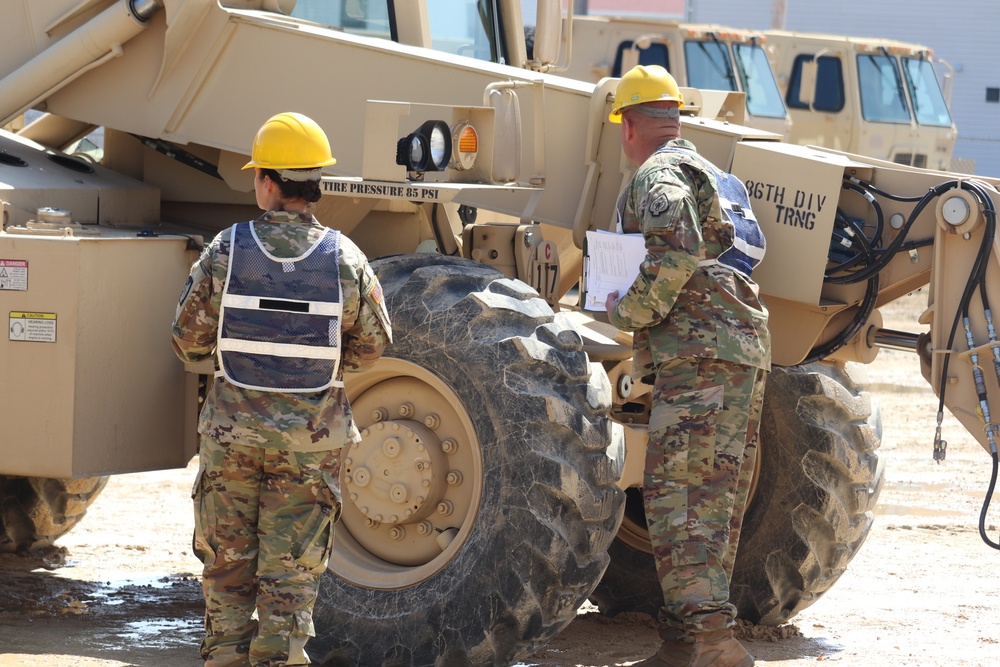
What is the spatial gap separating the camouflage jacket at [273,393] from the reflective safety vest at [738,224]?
4.48ft

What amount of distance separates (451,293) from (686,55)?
1319cm

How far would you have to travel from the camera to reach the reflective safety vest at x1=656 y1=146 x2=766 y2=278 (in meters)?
5.32

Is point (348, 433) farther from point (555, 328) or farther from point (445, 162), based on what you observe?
point (445, 162)

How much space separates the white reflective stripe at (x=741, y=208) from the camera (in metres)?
5.30

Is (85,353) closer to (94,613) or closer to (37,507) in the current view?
(94,613)

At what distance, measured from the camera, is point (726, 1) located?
1060 inches

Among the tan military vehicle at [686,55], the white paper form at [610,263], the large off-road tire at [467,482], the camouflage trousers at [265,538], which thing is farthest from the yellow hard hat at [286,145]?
the tan military vehicle at [686,55]

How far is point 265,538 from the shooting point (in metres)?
4.56

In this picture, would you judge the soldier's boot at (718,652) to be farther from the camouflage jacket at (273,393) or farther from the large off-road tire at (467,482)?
the camouflage jacket at (273,393)

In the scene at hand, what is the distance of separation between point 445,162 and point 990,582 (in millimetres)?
3823

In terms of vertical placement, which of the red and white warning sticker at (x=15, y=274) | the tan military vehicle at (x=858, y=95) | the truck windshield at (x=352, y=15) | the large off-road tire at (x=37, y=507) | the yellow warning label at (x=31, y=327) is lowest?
the large off-road tire at (x=37, y=507)

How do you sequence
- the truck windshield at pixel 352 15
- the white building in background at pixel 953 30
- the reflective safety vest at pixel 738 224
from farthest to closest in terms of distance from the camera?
the white building in background at pixel 953 30, the truck windshield at pixel 352 15, the reflective safety vest at pixel 738 224

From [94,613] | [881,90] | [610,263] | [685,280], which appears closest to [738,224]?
[685,280]

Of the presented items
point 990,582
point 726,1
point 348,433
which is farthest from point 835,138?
point 348,433
